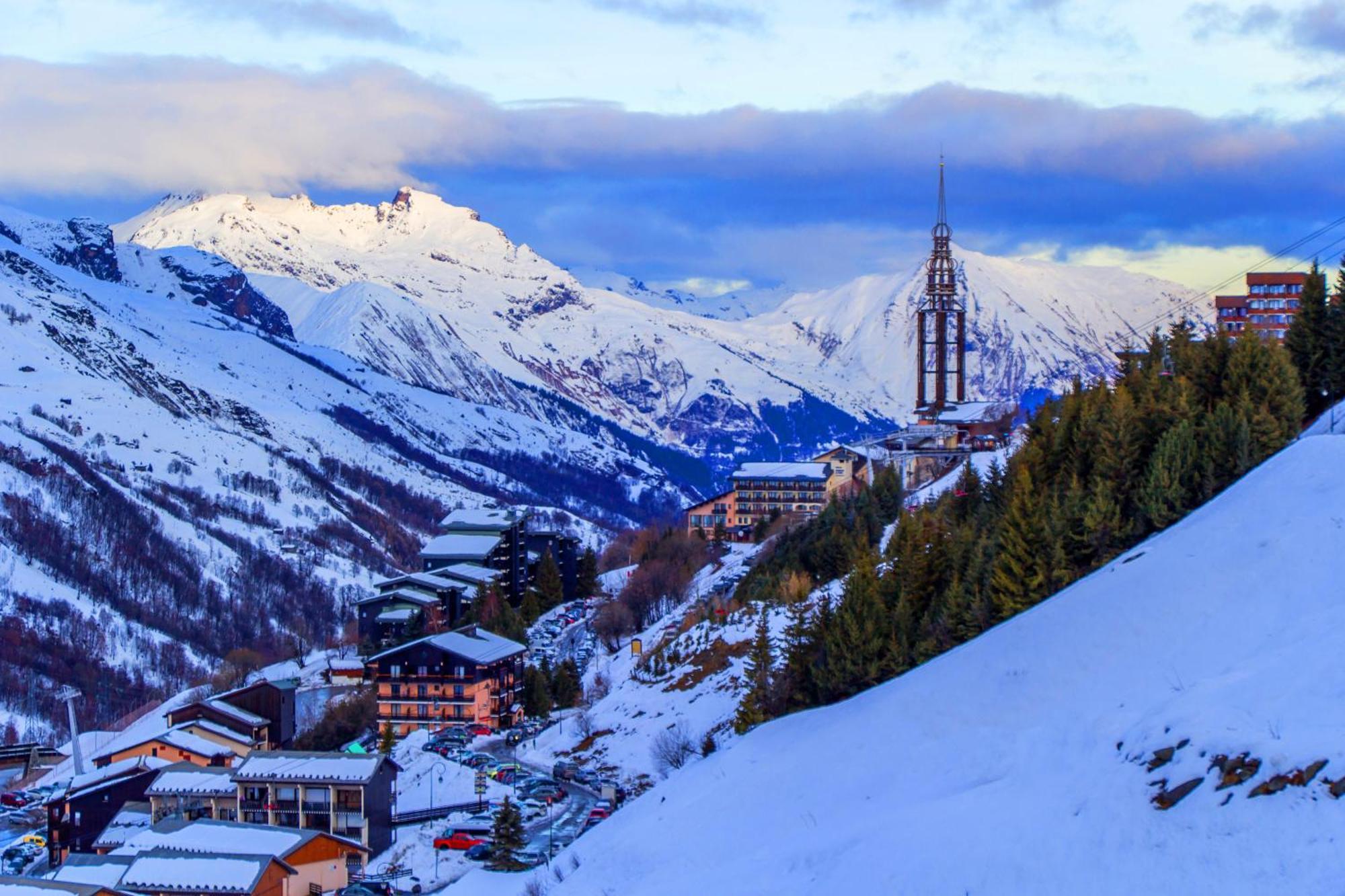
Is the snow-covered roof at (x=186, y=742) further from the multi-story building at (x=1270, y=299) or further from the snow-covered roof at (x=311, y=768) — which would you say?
the multi-story building at (x=1270, y=299)

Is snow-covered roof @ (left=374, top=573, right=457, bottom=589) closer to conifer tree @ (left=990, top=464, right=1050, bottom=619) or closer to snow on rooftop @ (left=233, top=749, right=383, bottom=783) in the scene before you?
snow on rooftop @ (left=233, top=749, right=383, bottom=783)

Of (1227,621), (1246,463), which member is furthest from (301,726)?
(1227,621)

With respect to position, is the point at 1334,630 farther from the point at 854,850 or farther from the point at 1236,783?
the point at 854,850

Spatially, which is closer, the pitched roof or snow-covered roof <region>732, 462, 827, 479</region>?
the pitched roof

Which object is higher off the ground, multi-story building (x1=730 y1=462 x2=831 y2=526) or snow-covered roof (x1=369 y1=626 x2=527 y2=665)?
multi-story building (x1=730 y1=462 x2=831 y2=526)

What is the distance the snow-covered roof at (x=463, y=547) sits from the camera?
146000 mm

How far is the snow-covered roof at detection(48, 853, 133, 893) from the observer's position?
54.8m

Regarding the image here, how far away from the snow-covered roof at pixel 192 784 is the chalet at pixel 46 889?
20.3 metres

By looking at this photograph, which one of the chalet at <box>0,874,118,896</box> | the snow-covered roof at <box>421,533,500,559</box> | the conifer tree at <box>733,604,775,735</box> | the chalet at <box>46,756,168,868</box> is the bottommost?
the chalet at <box>46,756,168,868</box>

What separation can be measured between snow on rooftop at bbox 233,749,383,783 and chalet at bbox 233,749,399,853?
3 centimetres

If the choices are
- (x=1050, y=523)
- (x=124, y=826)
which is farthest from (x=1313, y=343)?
(x=124, y=826)

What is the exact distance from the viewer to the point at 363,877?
59.8 m

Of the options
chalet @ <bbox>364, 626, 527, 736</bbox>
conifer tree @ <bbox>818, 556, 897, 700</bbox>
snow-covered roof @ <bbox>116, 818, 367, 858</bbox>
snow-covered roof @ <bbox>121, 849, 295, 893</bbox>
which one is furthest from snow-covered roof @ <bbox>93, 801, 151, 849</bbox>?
conifer tree @ <bbox>818, 556, 897, 700</bbox>

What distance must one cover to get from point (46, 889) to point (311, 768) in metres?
22.3
